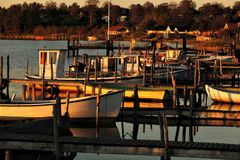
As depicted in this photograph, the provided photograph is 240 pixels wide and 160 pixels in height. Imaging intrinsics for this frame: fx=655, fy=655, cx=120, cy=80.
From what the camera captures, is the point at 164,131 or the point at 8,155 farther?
the point at 8,155

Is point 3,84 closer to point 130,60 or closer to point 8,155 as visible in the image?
point 130,60

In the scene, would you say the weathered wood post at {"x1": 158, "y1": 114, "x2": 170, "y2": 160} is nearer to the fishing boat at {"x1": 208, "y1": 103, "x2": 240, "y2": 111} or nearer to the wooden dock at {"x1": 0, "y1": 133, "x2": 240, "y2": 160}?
the wooden dock at {"x1": 0, "y1": 133, "x2": 240, "y2": 160}

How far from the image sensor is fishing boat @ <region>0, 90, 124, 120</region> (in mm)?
27875

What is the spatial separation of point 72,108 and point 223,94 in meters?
11.5

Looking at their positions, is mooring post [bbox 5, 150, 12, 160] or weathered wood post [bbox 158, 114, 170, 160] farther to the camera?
mooring post [bbox 5, 150, 12, 160]

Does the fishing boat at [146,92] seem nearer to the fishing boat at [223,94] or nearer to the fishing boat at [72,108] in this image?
the fishing boat at [223,94]

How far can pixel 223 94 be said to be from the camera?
122 ft

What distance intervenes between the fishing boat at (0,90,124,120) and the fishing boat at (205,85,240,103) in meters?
9.02

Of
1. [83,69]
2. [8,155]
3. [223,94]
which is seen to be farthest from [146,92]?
[8,155]

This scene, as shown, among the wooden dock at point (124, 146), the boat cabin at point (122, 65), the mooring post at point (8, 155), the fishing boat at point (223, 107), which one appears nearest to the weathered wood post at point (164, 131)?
the wooden dock at point (124, 146)

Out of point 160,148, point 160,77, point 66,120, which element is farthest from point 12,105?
point 160,77

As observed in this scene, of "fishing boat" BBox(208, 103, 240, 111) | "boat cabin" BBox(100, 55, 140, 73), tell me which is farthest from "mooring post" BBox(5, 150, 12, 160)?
"boat cabin" BBox(100, 55, 140, 73)

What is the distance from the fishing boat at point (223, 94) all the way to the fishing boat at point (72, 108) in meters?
9.02

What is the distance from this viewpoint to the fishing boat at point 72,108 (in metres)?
27.9
